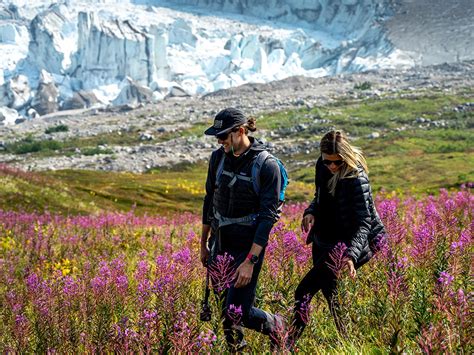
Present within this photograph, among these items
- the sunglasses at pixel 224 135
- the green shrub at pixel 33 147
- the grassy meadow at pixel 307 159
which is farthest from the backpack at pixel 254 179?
the green shrub at pixel 33 147

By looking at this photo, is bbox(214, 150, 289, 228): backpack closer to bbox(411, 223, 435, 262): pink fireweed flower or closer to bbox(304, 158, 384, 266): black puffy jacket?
bbox(304, 158, 384, 266): black puffy jacket

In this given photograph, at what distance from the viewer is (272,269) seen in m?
6.40

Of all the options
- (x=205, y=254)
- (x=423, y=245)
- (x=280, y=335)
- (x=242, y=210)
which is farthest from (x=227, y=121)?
(x=280, y=335)

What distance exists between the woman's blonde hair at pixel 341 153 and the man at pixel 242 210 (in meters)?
0.65

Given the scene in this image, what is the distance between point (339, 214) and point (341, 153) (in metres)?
0.69

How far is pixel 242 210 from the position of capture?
579cm

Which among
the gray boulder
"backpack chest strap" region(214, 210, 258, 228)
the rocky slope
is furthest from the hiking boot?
the gray boulder

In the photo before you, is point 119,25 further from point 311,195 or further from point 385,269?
point 385,269

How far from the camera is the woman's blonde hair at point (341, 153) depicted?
589 cm

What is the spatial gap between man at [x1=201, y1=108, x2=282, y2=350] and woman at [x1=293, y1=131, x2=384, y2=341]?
59 centimetres

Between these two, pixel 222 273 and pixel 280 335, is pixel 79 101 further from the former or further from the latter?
pixel 280 335

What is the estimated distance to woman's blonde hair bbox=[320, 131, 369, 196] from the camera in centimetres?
589

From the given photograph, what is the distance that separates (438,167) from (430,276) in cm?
4446

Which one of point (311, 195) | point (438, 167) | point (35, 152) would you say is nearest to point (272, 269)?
point (311, 195)
